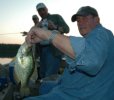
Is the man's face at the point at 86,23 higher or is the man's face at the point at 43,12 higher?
the man's face at the point at 86,23

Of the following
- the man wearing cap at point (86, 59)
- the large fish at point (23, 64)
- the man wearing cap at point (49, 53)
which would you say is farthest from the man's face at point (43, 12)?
the large fish at point (23, 64)

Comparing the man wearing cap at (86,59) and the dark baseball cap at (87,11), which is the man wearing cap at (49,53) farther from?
the dark baseball cap at (87,11)

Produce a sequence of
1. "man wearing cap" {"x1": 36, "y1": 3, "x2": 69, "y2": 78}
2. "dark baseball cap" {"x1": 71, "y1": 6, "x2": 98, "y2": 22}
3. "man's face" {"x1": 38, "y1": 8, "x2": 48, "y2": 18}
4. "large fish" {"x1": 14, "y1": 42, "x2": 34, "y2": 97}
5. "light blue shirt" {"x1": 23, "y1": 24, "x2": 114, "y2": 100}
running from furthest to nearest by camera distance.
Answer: "man's face" {"x1": 38, "y1": 8, "x2": 48, "y2": 18}
"man wearing cap" {"x1": 36, "y1": 3, "x2": 69, "y2": 78}
"dark baseball cap" {"x1": 71, "y1": 6, "x2": 98, "y2": 22}
"large fish" {"x1": 14, "y1": 42, "x2": 34, "y2": 97}
"light blue shirt" {"x1": 23, "y1": 24, "x2": 114, "y2": 100}

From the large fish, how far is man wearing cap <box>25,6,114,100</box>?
0.61 feet

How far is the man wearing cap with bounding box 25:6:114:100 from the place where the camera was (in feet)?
13.6

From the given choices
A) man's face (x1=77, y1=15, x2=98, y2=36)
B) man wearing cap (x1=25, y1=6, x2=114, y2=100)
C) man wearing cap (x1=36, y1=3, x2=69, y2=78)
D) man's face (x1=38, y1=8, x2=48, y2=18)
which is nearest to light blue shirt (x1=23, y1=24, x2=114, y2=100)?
man wearing cap (x1=25, y1=6, x2=114, y2=100)

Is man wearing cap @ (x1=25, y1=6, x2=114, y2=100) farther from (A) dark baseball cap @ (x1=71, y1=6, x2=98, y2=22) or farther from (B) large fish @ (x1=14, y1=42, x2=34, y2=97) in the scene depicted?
(B) large fish @ (x1=14, y1=42, x2=34, y2=97)

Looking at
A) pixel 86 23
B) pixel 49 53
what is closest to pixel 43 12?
pixel 49 53

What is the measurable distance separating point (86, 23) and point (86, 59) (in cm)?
97

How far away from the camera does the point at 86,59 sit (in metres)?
4.09

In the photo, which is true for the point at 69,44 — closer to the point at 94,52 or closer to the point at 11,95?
the point at 94,52

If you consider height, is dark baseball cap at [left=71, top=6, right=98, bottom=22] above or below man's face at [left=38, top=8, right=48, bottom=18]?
above

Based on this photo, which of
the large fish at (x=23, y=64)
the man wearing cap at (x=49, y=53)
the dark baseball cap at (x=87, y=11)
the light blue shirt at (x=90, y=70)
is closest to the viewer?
the light blue shirt at (x=90, y=70)

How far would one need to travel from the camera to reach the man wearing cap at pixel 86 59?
13.6ft
